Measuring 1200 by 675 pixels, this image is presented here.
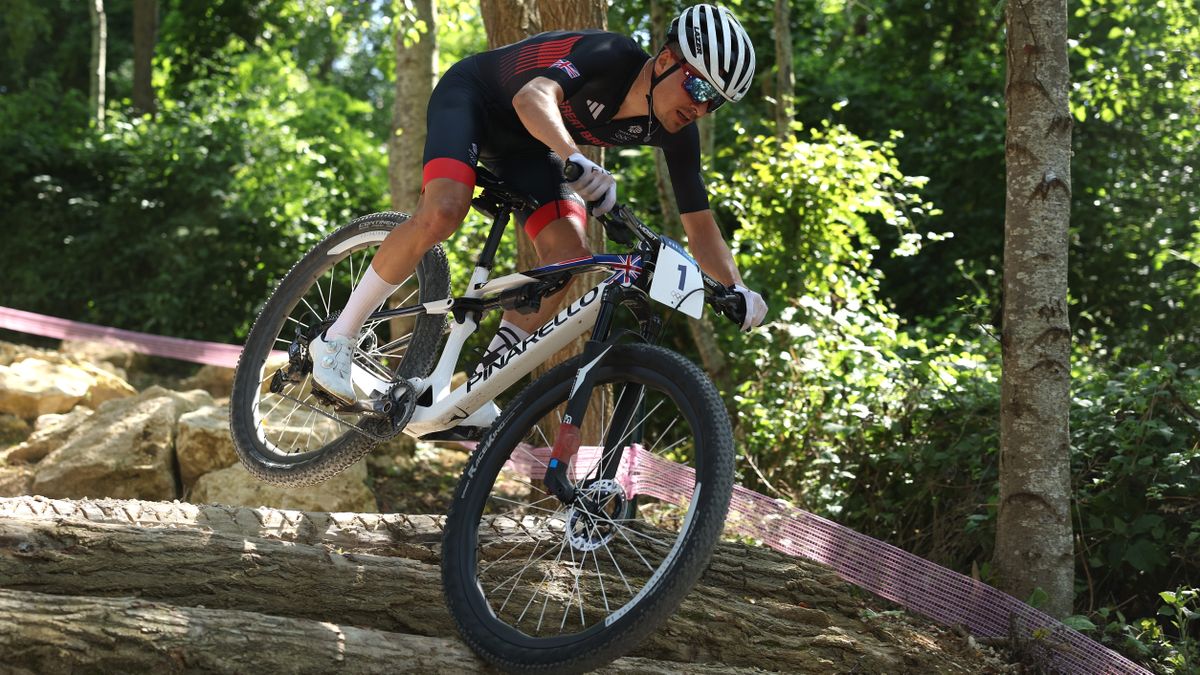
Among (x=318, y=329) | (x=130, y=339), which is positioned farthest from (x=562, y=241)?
(x=130, y=339)

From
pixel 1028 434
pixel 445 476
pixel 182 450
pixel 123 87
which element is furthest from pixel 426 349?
pixel 123 87

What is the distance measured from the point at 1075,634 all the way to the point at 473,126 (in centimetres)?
276

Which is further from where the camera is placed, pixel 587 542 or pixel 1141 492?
pixel 1141 492

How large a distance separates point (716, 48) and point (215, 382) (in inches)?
263

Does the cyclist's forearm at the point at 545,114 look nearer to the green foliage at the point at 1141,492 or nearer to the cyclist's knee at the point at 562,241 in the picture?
the cyclist's knee at the point at 562,241

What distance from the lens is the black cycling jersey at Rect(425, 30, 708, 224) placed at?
3.47m

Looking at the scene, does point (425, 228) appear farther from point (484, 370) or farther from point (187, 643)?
point (187, 643)

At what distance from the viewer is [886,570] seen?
4.39 m

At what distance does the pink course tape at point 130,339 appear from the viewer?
8.59 metres

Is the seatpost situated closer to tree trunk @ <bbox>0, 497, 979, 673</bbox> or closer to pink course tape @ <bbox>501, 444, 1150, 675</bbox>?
pink course tape @ <bbox>501, 444, 1150, 675</bbox>

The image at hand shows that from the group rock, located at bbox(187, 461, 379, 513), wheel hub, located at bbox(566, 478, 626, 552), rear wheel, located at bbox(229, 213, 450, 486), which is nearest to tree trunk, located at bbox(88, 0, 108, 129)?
rock, located at bbox(187, 461, 379, 513)

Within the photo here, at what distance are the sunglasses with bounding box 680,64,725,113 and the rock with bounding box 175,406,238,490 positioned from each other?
155 inches

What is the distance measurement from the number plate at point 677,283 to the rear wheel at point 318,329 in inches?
50.5

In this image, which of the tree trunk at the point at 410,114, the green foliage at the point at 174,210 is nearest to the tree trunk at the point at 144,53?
the green foliage at the point at 174,210
